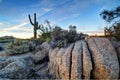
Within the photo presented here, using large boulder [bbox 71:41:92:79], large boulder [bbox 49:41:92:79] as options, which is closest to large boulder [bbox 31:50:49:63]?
large boulder [bbox 49:41:92:79]

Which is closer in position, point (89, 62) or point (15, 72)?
point (89, 62)

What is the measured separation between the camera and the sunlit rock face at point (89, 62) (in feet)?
35.6

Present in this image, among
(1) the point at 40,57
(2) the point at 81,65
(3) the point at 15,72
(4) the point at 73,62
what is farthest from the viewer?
(1) the point at 40,57

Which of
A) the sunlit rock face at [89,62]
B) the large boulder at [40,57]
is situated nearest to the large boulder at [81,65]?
the sunlit rock face at [89,62]

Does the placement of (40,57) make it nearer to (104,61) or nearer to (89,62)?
(89,62)

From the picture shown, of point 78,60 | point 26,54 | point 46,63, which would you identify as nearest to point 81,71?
point 78,60

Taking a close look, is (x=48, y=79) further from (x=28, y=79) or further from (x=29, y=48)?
(x=29, y=48)

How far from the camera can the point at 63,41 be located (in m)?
13.1

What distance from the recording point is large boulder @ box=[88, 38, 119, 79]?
1077cm

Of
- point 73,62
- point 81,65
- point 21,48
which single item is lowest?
point 81,65

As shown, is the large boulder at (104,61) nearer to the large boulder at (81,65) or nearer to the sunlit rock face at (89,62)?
the sunlit rock face at (89,62)

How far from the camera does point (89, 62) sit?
11.0 meters

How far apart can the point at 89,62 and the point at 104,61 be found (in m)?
0.63

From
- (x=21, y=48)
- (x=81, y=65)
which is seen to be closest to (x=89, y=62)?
(x=81, y=65)
